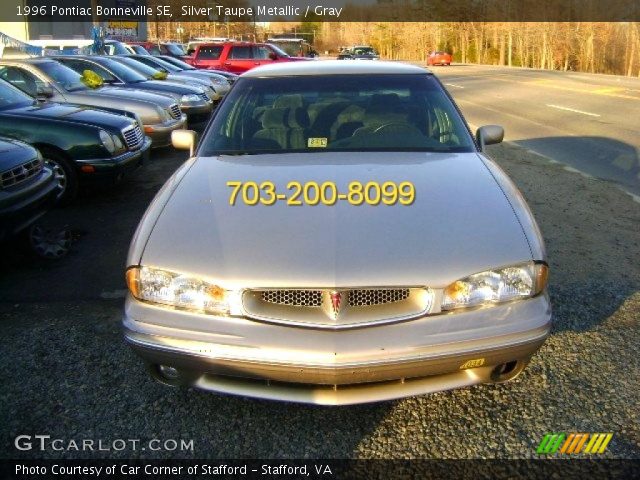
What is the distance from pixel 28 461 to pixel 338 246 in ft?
5.33

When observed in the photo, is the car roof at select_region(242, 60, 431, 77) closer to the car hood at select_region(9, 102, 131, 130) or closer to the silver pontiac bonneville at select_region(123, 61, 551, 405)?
the silver pontiac bonneville at select_region(123, 61, 551, 405)

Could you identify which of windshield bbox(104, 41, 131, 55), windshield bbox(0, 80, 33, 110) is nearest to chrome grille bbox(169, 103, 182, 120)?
windshield bbox(0, 80, 33, 110)

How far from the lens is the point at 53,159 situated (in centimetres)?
662

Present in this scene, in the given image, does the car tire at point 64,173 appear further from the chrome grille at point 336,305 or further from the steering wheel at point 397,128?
the chrome grille at point 336,305

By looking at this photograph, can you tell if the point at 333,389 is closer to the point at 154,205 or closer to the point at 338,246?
the point at 338,246

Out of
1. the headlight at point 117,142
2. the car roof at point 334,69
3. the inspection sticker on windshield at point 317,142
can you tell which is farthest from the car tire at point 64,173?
the inspection sticker on windshield at point 317,142

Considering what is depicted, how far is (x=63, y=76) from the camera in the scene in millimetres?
9672

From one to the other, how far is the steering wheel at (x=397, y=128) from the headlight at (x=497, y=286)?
60.5 inches

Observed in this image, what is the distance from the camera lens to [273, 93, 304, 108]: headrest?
402 cm

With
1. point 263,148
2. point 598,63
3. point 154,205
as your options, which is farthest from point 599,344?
point 598,63

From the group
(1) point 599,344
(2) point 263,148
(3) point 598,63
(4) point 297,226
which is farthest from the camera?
(3) point 598,63

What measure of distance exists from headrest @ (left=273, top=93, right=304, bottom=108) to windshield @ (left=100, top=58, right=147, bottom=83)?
858 centimetres

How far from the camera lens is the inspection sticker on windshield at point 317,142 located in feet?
12.3

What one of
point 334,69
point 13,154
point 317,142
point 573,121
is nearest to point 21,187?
point 13,154
